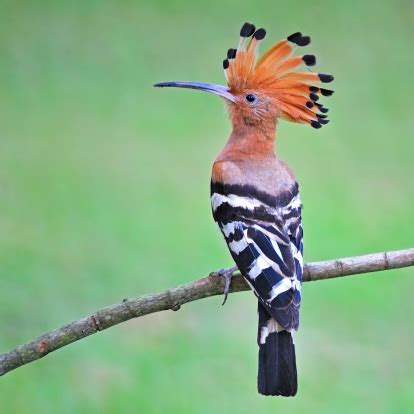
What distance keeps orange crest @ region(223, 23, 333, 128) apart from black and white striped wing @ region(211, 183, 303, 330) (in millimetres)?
232

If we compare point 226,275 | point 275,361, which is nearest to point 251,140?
point 226,275

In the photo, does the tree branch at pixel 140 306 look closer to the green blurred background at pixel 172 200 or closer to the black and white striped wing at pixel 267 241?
the black and white striped wing at pixel 267 241

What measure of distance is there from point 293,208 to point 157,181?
2.56 meters

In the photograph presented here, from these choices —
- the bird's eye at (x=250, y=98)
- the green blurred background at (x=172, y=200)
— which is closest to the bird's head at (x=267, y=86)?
the bird's eye at (x=250, y=98)

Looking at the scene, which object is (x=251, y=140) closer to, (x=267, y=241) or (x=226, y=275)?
(x=267, y=241)

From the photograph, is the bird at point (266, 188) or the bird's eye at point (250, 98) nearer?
the bird at point (266, 188)

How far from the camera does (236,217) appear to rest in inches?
103

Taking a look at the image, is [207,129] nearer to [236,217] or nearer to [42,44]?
[42,44]

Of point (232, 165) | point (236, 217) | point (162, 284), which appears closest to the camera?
point (236, 217)

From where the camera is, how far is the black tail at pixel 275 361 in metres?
2.37

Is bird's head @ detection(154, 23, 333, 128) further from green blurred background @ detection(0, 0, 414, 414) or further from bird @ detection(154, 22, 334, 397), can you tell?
green blurred background @ detection(0, 0, 414, 414)

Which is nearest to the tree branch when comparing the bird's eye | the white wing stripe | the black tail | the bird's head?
the black tail

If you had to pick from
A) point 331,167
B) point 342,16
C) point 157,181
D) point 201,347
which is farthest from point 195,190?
point 342,16

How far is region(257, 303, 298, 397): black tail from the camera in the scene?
2367mm
